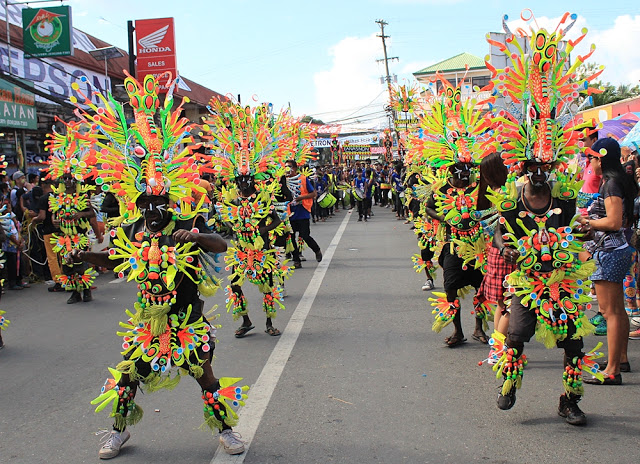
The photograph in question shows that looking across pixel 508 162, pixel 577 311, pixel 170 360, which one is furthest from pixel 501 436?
pixel 170 360

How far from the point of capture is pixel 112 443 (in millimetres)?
4148

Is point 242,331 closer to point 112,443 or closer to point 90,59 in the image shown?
point 112,443

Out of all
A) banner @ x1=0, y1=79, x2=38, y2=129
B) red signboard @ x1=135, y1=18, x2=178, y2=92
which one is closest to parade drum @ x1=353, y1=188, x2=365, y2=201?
red signboard @ x1=135, y1=18, x2=178, y2=92

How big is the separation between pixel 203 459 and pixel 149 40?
17173 millimetres

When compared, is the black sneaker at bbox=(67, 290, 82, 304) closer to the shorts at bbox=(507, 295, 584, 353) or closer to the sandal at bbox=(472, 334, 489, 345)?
the sandal at bbox=(472, 334, 489, 345)

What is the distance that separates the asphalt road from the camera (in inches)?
162

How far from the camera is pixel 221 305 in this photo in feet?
29.2

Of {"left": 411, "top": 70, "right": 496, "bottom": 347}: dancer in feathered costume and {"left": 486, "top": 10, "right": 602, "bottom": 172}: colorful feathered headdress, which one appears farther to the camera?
{"left": 411, "top": 70, "right": 496, "bottom": 347}: dancer in feathered costume

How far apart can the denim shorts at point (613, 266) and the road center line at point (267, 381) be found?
9.41ft

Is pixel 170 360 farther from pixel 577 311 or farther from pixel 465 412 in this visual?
pixel 577 311

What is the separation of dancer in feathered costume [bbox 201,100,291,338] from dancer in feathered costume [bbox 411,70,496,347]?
74.5 inches

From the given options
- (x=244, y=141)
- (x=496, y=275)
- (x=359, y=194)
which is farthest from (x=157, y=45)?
(x=496, y=275)

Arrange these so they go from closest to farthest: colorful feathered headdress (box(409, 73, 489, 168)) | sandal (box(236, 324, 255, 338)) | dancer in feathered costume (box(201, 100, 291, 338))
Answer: colorful feathered headdress (box(409, 73, 489, 168)) → sandal (box(236, 324, 255, 338)) → dancer in feathered costume (box(201, 100, 291, 338))

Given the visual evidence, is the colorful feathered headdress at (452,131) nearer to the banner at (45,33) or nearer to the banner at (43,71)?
the banner at (43,71)
